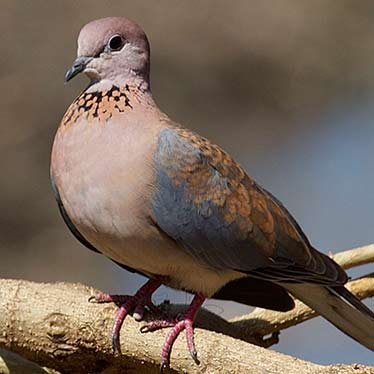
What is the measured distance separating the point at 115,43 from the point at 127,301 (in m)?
0.61

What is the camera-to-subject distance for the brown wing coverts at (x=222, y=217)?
304 centimetres

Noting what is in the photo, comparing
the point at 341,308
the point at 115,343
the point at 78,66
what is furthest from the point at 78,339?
the point at 341,308

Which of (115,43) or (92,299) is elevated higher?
(115,43)

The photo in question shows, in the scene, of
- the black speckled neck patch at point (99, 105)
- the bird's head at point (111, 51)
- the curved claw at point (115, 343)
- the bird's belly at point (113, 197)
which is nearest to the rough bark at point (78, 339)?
the curved claw at point (115, 343)

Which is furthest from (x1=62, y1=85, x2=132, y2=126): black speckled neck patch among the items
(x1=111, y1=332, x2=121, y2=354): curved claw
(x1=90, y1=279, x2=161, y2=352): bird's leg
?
(x1=111, y1=332, x2=121, y2=354): curved claw

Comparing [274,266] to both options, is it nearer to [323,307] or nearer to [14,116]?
[323,307]

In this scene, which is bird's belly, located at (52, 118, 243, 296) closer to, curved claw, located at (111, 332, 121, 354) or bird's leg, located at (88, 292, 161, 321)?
bird's leg, located at (88, 292, 161, 321)

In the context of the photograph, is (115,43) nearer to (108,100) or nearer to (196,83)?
(108,100)

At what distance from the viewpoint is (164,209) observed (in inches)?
118

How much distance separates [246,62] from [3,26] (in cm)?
176

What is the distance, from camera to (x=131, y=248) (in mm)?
2988

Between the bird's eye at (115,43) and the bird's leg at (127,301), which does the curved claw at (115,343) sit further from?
the bird's eye at (115,43)

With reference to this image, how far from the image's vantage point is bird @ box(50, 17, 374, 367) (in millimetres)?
2971

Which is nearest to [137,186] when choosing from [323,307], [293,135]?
[323,307]
